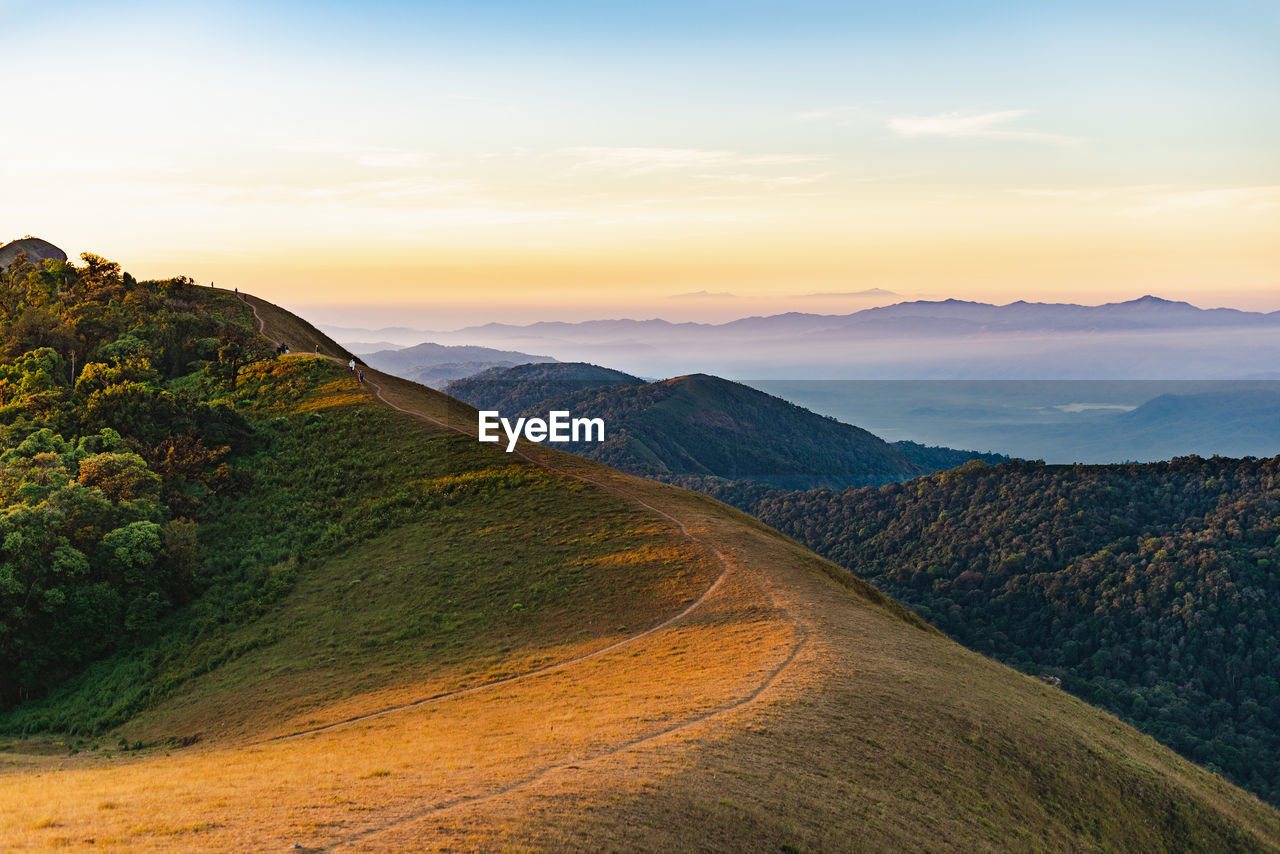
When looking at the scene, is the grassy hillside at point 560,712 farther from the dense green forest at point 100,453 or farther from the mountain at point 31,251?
the mountain at point 31,251

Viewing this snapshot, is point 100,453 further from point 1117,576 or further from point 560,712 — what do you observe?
point 1117,576

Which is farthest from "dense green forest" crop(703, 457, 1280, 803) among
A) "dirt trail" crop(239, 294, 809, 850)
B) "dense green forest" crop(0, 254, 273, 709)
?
"dense green forest" crop(0, 254, 273, 709)

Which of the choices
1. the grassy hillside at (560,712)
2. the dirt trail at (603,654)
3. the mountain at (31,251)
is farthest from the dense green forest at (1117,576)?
the mountain at (31,251)

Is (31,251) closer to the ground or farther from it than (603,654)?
farther from it

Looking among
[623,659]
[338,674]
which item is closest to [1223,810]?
[623,659]

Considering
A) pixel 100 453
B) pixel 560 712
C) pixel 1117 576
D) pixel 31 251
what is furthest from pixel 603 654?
pixel 31 251

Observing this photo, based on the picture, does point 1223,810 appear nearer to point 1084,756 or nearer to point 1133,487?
point 1084,756

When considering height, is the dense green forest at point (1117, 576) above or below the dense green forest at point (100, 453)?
below
